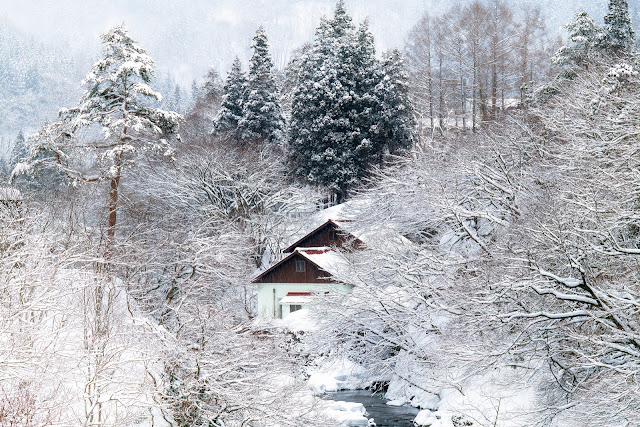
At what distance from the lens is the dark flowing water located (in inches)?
861

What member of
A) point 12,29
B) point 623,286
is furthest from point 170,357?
point 12,29

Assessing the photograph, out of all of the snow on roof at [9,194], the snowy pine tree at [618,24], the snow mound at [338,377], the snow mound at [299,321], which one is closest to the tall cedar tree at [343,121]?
the snow mound at [299,321]

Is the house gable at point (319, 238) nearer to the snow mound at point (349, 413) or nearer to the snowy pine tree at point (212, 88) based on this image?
the snow mound at point (349, 413)

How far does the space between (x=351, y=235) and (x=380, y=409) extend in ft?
35.4

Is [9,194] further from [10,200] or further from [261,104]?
[261,104]

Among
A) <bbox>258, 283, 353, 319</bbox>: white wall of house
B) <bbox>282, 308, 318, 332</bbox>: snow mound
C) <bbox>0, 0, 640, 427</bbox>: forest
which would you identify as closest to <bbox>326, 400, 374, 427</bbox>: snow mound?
<bbox>0, 0, 640, 427</bbox>: forest

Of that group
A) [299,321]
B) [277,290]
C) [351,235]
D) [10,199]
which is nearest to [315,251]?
[351,235]

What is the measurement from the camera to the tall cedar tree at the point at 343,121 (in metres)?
39.6

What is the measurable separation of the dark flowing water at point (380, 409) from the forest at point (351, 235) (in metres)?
0.51

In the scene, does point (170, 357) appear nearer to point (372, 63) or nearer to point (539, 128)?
point (539, 128)

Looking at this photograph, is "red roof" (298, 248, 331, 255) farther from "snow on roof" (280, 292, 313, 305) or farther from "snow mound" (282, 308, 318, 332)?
"snow mound" (282, 308, 318, 332)

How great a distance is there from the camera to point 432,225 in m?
28.0

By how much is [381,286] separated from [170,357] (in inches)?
460

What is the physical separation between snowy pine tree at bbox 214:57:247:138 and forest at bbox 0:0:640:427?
159mm
